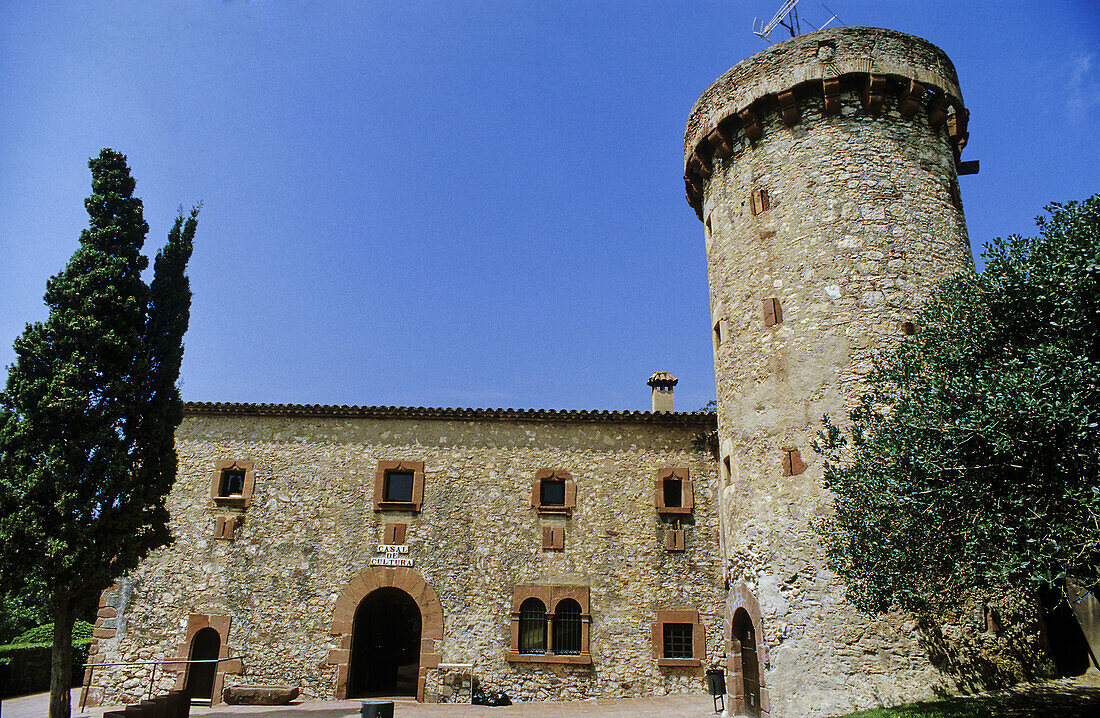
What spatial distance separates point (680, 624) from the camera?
16000 millimetres

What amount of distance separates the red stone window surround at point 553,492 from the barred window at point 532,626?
7.15 feet

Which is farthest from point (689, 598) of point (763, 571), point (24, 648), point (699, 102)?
point (24, 648)

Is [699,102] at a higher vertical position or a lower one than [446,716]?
higher

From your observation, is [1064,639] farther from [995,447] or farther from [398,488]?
[398,488]

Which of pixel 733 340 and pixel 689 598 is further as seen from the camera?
pixel 689 598

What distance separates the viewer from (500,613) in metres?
16.1

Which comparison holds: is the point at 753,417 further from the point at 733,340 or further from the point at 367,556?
the point at 367,556

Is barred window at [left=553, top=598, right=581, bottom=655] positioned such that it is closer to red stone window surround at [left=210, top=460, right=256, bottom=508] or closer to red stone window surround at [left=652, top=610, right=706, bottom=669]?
red stone window surround at [left=652, top=610, right=706, bottom=669]

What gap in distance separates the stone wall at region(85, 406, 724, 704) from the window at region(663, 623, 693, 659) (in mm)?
338

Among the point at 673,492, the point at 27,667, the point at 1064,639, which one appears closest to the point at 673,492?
the point at 673,492

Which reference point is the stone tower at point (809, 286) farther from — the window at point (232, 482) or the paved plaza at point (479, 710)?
the window at point (232, 482)

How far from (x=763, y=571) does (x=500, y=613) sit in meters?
6.52

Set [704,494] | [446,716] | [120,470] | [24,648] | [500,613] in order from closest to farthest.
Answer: [120,470] → [446,716] → [500,613] → [704,494] → [24,648]

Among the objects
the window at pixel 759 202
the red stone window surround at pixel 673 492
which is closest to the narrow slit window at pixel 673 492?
the red stone window surround at pixel 673 492
